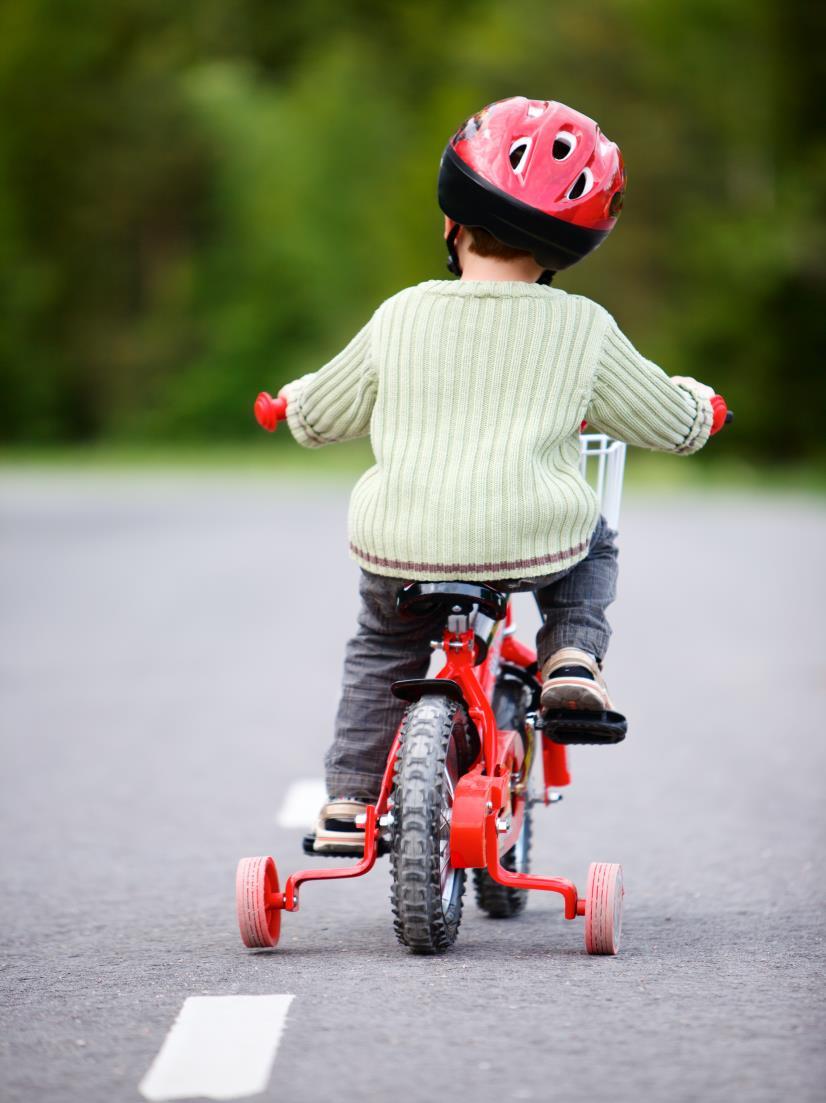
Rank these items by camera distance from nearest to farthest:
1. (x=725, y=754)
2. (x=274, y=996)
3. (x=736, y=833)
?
(x=274, y=996)
(x=736, y=833)
(x=725, y=754)

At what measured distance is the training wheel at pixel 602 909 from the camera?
15.8ft

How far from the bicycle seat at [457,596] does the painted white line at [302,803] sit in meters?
2.48

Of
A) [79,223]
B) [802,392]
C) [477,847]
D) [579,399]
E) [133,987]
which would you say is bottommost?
[133,987]

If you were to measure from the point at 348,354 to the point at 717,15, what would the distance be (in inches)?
1889

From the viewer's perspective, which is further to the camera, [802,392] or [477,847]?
[802,392]

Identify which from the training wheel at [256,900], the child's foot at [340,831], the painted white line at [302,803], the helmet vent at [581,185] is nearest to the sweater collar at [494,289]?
the helmet vent at [581,185]

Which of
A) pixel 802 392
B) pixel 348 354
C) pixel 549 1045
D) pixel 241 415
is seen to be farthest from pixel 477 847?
pixel 241 415

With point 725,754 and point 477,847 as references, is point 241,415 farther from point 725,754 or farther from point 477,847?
point 477,847

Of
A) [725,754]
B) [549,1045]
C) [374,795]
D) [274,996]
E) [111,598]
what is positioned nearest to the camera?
[549,1045]

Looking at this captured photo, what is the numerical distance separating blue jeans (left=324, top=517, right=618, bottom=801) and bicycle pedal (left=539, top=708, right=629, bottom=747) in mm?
158

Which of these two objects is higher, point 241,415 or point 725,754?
point 241,415

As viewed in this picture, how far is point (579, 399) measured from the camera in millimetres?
4766

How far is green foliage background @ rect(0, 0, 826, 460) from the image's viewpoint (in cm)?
5134

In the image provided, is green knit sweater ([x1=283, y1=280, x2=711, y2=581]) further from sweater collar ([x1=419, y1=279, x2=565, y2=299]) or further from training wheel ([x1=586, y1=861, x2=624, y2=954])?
training wheel ([x1=586, y1=861, x2=624, y2=954])
